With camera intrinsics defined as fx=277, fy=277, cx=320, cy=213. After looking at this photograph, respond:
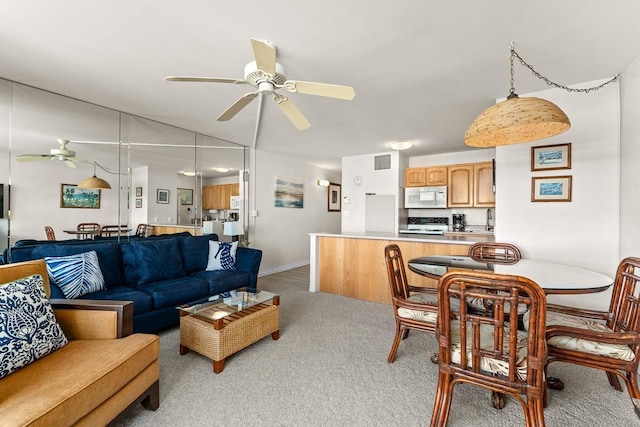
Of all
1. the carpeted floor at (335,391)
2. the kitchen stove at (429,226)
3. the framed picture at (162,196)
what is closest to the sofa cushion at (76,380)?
the carpeted floor at (335,391)

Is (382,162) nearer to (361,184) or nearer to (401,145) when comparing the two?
Result: (361,184)

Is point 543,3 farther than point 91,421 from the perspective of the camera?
Yes

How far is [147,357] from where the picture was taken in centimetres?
161

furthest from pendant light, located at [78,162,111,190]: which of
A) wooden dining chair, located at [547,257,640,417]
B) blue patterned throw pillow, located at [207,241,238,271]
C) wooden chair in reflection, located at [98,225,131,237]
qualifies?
wooden dining chair, located at [547,257,640,417]

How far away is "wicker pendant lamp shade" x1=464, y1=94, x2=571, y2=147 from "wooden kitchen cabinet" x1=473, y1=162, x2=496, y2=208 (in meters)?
2.91

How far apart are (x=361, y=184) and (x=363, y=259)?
205cm

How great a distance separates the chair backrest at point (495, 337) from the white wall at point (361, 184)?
3.90m

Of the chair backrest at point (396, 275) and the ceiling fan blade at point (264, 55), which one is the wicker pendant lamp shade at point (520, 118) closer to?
the chair backrest at point (396, 275)

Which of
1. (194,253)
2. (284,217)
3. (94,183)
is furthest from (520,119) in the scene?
(284,217)

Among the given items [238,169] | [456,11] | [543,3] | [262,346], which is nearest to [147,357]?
[262,346]

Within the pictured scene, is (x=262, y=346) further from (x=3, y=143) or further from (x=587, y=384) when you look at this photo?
(x=3, y=143)

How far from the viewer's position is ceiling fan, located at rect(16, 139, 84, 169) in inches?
106

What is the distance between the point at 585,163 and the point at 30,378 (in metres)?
4.19

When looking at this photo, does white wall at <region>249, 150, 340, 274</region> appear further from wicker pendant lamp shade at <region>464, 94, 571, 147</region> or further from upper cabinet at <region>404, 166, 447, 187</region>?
wicker pendant lamp shade at <region>464, 94, 571, 147</region>
